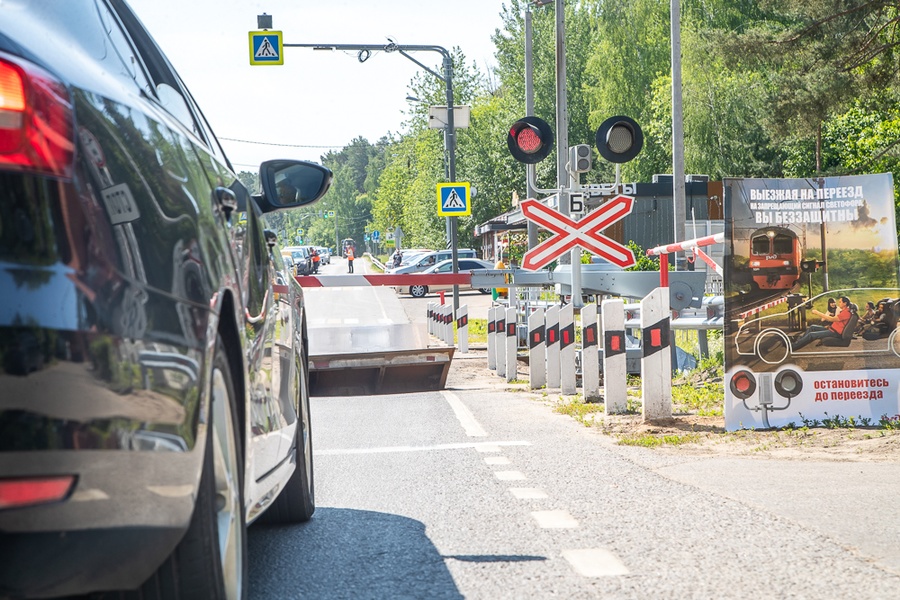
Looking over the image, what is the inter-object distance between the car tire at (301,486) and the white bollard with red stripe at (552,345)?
8.23 metres

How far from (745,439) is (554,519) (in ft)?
11.5

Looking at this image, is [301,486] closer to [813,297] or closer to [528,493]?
[528,493]

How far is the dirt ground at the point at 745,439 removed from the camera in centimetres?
799

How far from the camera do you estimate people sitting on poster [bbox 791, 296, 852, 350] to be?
29.5ft

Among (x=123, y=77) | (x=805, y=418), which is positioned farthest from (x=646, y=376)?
(x=123, y=77)

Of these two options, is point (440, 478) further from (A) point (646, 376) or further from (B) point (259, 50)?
(B) point (259, 50)

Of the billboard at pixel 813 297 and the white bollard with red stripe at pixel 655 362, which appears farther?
the white bollard with red stripe at pixel 655 362

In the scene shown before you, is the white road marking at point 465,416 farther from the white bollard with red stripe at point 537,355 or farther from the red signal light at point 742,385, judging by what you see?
the red signal light at point 742,385

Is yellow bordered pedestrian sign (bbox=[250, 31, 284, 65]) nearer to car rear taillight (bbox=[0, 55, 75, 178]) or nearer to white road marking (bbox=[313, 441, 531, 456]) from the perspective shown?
white road marking (bbox=[313, 441, 531, 456])

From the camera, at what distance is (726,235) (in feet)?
29.8

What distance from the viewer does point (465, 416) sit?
1116 cm

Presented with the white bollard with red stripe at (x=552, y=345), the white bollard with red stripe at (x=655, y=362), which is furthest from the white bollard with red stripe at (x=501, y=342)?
the white bollard with red stripe at (x=655, y=362)

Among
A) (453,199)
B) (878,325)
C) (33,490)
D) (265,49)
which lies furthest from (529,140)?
(453,199)

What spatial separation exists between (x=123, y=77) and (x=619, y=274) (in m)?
11.8
